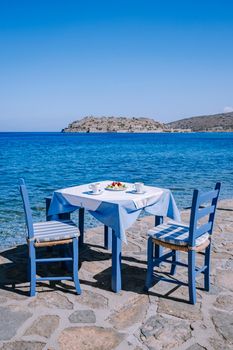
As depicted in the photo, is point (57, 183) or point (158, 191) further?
point (57, 183)

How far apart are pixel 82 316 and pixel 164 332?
84 centimetres

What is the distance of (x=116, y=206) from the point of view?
158 inches

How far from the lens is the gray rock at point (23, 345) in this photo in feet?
9.73

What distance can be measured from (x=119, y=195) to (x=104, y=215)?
1.33 ft

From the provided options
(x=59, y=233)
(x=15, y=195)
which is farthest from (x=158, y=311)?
(x=15, y=195)

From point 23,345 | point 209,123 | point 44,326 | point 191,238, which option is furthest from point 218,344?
point 209,123

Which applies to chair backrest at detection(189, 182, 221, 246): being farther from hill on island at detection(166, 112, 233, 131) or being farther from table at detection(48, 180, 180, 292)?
hill on island at detection(166, 112, 233, 131)

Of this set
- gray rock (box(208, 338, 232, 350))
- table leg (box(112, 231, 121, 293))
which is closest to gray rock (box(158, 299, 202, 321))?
gray rock (box(208, 338, 232, 350))

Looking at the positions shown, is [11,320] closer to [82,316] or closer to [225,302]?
[82,316]

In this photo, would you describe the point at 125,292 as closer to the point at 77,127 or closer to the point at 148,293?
the point at 148,293

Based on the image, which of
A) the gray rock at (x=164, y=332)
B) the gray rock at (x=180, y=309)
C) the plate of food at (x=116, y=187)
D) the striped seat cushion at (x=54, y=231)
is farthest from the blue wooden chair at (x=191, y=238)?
the striped seat cushion at (x=54, y=231)

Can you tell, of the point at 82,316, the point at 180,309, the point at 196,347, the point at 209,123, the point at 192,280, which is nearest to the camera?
the point at 196,347

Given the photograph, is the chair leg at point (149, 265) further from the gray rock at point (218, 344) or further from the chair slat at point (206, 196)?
the gray rock at point (218, 344)

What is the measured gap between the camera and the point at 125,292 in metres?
4.08
